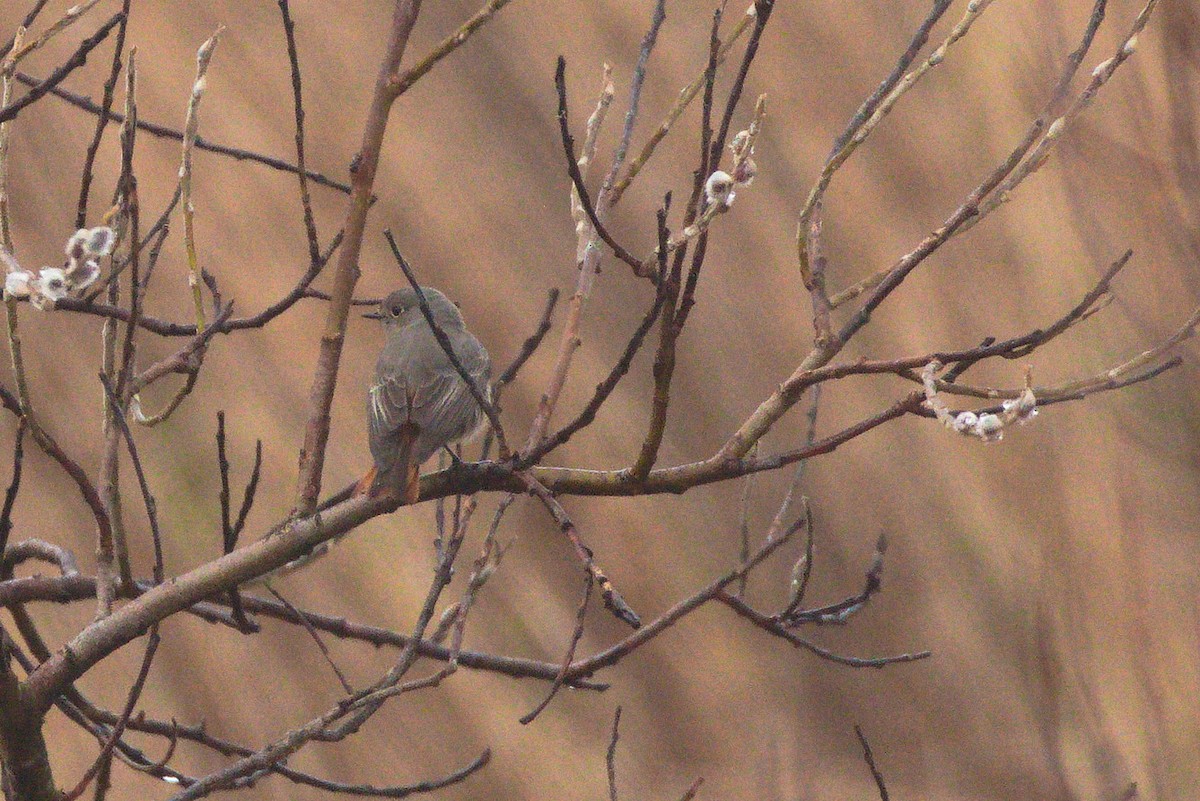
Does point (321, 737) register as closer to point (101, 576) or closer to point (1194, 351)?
point (101, 576)

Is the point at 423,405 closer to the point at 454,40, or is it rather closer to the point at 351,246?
the point at 351,246

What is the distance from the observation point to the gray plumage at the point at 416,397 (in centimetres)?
230

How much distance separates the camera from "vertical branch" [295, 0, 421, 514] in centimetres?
165

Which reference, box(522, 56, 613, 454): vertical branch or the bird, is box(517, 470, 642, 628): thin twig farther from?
the bird

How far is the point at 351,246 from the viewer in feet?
5.50

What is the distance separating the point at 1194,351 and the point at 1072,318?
30 centimetres

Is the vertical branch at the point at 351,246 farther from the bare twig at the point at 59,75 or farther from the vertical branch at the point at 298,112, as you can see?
the bare twig at the point at 59,75

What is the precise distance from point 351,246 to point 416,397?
3.14ft

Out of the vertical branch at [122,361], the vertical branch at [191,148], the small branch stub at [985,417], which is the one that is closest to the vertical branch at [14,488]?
the vertical branch at [122,361]

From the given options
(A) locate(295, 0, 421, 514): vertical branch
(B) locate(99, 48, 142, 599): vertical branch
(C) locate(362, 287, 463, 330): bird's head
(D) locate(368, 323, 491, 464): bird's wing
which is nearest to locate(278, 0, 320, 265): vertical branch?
(A) locate(295, 0, 421, 514): vertical branch

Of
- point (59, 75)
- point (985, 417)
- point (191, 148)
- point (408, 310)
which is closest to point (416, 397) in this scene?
point (408, 310)

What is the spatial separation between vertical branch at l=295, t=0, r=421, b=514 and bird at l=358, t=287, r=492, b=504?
0.54 ft

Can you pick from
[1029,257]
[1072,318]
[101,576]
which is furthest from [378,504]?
[1029,257]

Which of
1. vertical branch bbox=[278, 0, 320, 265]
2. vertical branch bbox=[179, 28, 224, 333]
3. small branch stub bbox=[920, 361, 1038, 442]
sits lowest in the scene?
small branch stub bbox=[920, 361, 1038, 442]
